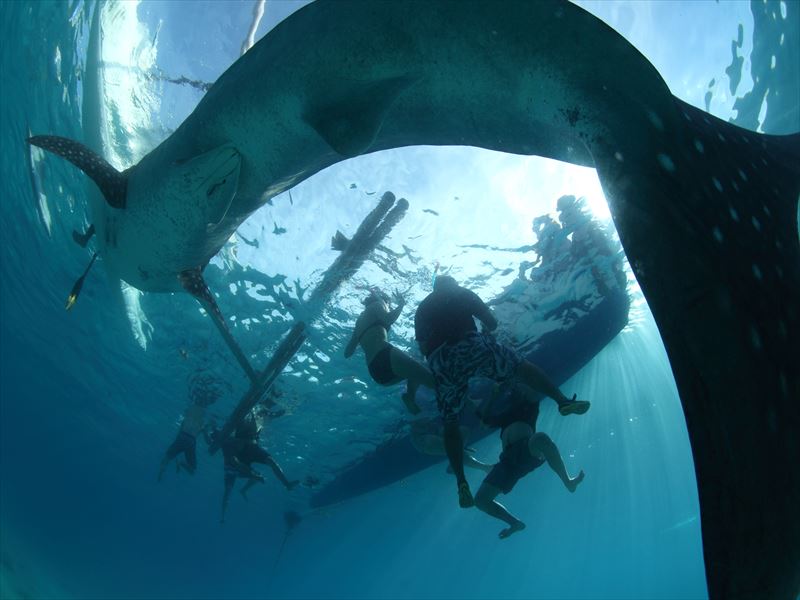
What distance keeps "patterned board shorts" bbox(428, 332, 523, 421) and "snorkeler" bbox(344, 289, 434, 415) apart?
952 millimetres

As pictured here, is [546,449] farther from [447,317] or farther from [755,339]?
[755,339]

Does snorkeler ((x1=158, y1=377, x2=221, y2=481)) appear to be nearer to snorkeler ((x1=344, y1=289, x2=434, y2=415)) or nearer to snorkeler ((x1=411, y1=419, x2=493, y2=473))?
snorkeler ((x1=411, y1=419, x2=493, y2=473))

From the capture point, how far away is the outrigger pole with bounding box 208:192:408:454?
966cm

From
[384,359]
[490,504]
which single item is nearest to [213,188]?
[384,359]

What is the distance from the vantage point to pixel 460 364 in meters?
5.75

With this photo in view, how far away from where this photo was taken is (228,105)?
3115mm

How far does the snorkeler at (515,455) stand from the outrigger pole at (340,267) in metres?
4.69

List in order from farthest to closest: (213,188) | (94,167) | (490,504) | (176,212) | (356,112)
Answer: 1. (490,504)
2. (94,167)
3. (176,212)
4. (213,188)
5. (356,112)

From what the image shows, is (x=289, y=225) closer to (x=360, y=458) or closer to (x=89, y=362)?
(x=360, y=458)

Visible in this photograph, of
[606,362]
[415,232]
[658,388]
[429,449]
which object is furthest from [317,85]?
[658,388]

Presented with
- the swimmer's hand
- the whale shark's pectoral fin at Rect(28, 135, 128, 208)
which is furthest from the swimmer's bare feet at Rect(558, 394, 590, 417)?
the swimmer's hand

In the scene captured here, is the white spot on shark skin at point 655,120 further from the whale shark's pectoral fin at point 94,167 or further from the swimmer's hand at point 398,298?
the swimmer's hand at point 398,298

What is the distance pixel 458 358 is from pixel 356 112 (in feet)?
12.6

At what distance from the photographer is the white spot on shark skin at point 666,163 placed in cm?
177
